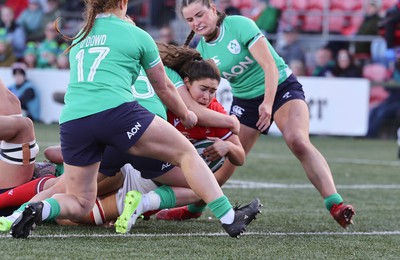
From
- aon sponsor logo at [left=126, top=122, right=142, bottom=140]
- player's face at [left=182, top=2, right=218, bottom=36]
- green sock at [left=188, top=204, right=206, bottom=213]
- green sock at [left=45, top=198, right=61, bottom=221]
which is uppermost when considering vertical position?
player's face at [left=182, top=2, right=218, bottom=36]

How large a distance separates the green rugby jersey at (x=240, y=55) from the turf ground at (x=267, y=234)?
945 mm

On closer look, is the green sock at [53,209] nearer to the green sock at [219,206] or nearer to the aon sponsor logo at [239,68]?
the green sock at [219,206]

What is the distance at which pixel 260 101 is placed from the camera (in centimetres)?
673

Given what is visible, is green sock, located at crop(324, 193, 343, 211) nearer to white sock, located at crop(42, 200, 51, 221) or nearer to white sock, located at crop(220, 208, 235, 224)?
white sock, located at crop(220, 208, 235, 224)

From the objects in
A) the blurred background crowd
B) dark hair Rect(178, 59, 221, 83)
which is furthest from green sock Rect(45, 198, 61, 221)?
the blurred background crowd

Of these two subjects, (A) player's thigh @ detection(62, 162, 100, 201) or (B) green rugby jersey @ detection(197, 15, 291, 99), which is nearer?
(A) player's thigh @ detection(62, 162, 100, 201)

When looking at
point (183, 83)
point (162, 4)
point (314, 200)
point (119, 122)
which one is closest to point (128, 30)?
point (119, 122)

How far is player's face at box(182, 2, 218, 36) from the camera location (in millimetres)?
6250

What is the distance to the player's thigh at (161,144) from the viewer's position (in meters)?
4.92

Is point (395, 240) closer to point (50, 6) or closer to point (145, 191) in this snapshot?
point (145, 191)

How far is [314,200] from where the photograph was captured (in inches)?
304

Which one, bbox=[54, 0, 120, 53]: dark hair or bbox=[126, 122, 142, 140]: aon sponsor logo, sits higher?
bbox=[54, 0, 120, 53]: dark hair

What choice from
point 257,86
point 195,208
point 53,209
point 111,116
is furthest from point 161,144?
point 257,86

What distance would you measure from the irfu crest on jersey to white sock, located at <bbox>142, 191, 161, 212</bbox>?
50.5 inches
